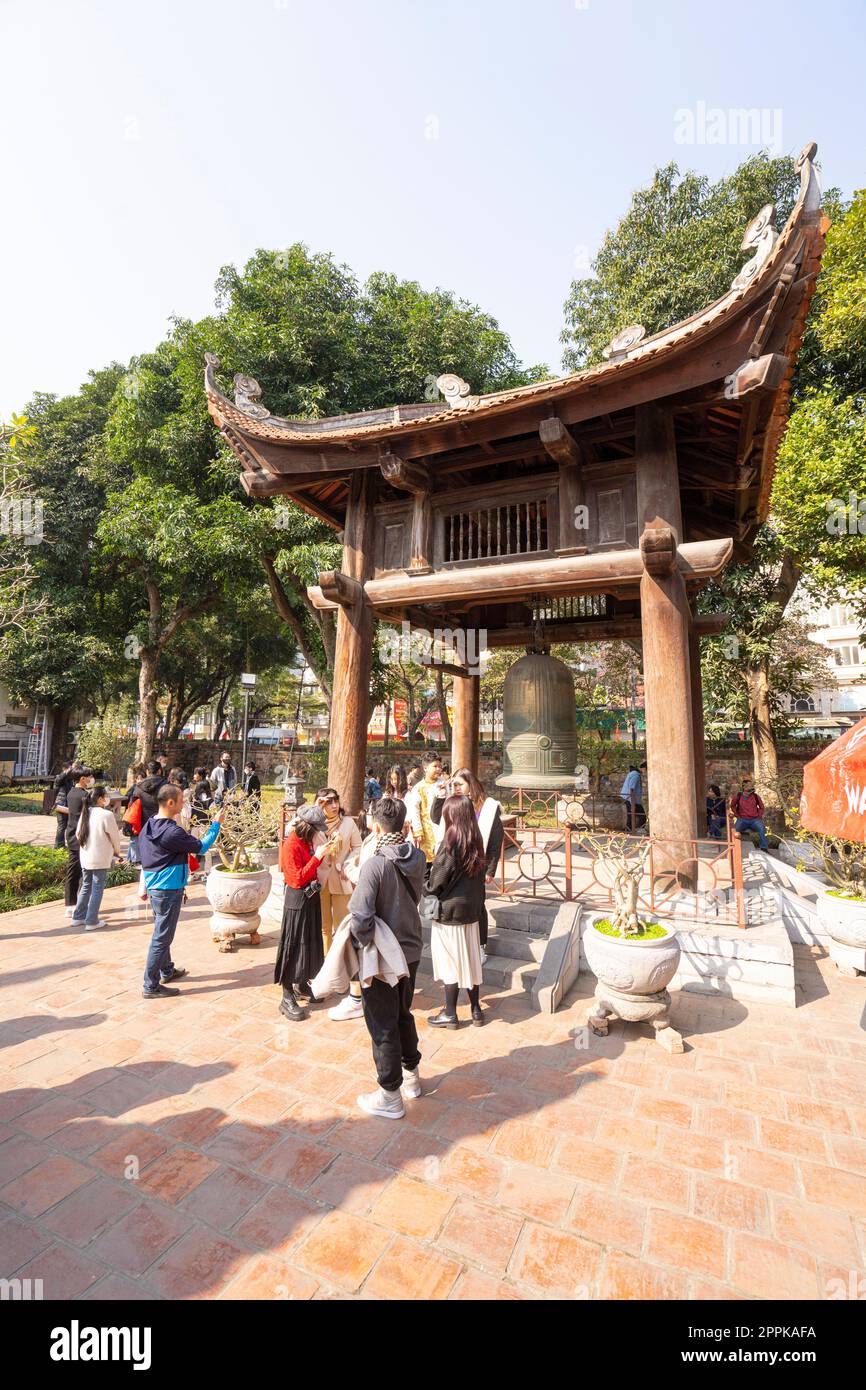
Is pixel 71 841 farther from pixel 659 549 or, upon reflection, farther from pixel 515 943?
pixel 659 549

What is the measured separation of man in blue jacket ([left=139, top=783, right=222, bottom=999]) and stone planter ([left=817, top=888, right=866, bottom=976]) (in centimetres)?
630

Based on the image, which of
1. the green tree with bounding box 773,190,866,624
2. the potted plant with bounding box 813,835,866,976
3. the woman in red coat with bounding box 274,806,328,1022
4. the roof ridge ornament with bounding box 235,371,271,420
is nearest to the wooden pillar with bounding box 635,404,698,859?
the potted plant with bounding box 813,835,866,976

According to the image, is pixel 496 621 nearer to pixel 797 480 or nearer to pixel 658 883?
pixel 658 883

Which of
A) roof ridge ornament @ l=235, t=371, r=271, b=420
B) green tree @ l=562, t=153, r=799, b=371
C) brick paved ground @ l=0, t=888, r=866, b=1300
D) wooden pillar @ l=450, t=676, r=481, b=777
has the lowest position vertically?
brick paved ground @ l=0, t=888, r=866, b=1300

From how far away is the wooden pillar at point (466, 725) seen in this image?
10812 millimetres

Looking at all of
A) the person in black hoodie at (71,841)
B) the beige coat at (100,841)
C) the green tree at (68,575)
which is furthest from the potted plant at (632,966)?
the green tree at (68,575)

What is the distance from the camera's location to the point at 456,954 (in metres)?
4.83

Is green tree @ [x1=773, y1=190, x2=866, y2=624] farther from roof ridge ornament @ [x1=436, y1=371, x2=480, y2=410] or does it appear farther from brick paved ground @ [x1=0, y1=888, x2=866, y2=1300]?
brick paved ground @ [x1=0, y1=888, x2=866, y2=1300]

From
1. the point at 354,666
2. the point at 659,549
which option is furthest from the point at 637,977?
the point at 354,666

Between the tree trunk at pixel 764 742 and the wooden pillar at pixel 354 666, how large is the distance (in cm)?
1277

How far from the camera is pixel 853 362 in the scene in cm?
1531

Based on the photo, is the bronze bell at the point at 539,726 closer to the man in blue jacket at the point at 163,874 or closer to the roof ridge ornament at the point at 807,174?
the man in blue jacket at the point at 163,874

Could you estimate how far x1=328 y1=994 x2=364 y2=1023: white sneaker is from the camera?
195 inches

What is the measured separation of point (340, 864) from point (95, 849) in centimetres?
357
